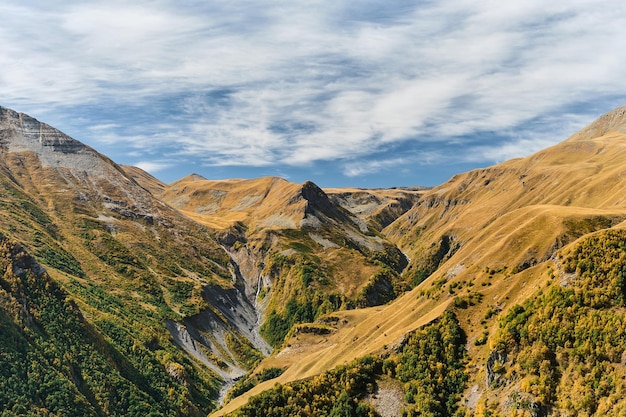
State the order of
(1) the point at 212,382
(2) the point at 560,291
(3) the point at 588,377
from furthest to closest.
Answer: (1) the point at 212,382
(2) the point at 560,291
(3) the point at 588,377

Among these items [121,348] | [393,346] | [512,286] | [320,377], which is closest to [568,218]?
[512,286]

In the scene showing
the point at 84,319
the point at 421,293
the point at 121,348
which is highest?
the point at 421,293

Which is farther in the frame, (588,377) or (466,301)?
(466,301)

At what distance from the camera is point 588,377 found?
59719 millimetres

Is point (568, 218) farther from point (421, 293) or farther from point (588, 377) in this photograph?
point (588, 377)

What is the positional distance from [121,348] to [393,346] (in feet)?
396

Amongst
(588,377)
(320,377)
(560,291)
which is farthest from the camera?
(320,377)

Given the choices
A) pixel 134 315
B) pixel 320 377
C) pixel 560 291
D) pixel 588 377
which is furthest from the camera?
pixel 134 315

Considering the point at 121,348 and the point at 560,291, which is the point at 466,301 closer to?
the point at 560,291

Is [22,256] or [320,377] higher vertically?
[22,256]

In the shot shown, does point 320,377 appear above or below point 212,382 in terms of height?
above

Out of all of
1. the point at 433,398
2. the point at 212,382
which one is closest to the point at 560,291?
the point at 433,398

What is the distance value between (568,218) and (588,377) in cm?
5748

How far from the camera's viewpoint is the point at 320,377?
84.8 meters
